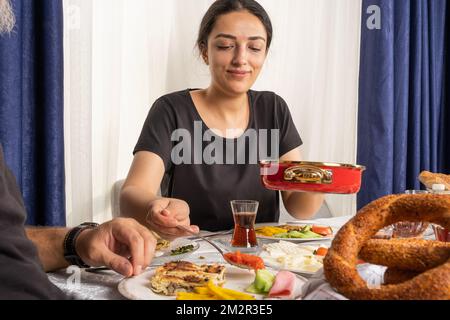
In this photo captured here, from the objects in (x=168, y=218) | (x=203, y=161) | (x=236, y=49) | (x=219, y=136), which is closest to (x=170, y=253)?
(x=168, y=218)

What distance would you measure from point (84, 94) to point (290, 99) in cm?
128

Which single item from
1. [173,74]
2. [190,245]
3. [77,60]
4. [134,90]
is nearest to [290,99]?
[173,74]

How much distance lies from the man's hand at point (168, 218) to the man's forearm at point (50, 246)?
0.71ft

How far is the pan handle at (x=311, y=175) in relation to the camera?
118 cm

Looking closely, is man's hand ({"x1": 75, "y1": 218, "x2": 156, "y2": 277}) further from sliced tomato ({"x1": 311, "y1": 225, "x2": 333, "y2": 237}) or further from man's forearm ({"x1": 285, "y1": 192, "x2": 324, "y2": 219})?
man's forearm ({"x1": 285, "y1": 192, "x2": 324, "y2": 219})

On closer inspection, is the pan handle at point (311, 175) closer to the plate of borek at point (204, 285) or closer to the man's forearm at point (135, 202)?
the plate of borek at point (204, 285)

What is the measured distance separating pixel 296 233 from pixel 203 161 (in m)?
0.67

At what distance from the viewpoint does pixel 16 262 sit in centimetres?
65

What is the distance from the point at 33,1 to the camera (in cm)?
181

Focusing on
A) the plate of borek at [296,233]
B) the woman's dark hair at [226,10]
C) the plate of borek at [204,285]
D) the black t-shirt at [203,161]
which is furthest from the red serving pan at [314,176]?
the woman's dark hair at [226,10]

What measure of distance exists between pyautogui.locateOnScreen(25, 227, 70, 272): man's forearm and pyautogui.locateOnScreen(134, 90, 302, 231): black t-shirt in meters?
0.75

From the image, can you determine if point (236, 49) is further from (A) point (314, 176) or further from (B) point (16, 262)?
(B) point (16, 262)

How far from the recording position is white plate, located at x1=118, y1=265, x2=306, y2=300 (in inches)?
30.7

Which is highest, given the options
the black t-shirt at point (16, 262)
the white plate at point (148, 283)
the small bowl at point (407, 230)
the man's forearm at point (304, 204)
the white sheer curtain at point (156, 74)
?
the white sheer curtain at point (156, 74)
